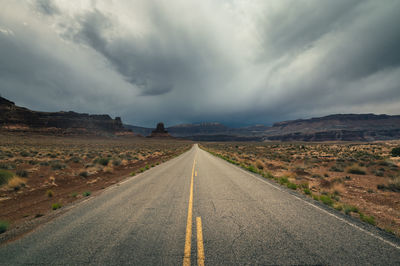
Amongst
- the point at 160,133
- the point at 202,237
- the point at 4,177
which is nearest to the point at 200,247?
the point at 202,237

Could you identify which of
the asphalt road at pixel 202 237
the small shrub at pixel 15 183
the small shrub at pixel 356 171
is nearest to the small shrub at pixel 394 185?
the small shrub at pixel 356 171

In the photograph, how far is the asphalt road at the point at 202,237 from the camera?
2887 mm

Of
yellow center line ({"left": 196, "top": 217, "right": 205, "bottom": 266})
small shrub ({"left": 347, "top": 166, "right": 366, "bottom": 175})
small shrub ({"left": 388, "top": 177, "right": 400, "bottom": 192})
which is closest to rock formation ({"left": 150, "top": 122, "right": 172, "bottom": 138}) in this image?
small shrub ({"left": 347, "top": 166, "right": 366, "bottom": 175})

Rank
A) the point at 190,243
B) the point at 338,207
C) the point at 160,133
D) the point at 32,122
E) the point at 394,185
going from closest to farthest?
the point at 190,243
the point at 338,207
the point at 394,185
the point at 32,122
the point at 160,133

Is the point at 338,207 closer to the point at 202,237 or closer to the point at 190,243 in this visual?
the point at 202,237

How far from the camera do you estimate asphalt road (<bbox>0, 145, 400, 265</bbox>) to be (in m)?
2.89

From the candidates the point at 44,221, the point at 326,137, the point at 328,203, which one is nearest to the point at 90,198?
the point at 44,221

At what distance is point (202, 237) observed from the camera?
3.54 m

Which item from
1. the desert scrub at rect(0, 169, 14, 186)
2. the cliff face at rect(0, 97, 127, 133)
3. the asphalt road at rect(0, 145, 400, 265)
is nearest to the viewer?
the asphalt road at rect(0, 145, 400, 265)

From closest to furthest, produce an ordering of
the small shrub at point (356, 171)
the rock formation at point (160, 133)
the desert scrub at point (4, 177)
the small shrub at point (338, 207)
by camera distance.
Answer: the small shrub at point (338, 207), the desert scrub at point (4, 177), the small shrub at point (356, 171), the rock formation at point (160, 133)

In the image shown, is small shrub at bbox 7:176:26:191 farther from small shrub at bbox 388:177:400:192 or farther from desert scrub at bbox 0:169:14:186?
small shrub at bbox 388:177:400:192

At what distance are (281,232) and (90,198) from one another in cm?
727

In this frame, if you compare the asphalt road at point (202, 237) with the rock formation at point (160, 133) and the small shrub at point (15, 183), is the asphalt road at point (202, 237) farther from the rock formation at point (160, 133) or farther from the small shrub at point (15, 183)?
the rock formation at point (160, 133)

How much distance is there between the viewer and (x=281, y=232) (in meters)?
3.78
